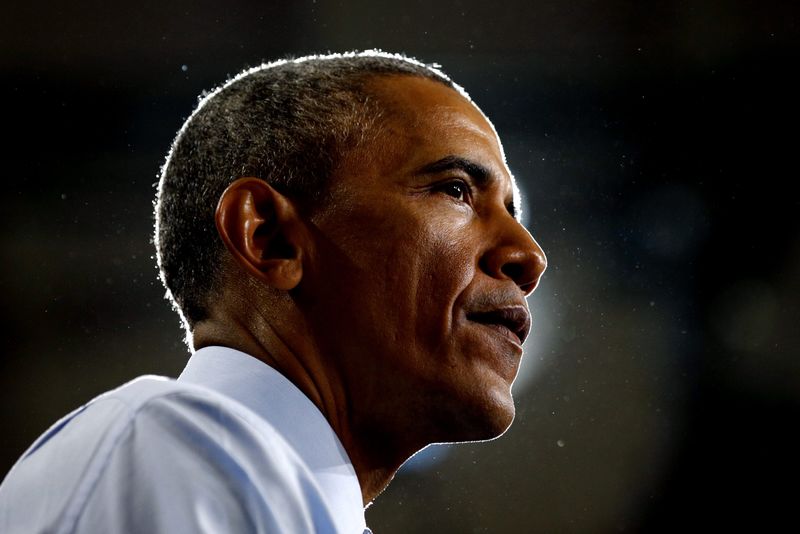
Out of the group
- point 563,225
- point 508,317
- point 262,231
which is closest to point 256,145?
point 262,231

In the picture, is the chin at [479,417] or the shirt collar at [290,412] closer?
the shirt collar at [290,412]

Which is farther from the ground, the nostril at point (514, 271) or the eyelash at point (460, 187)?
the eyelash at point (460, 187)

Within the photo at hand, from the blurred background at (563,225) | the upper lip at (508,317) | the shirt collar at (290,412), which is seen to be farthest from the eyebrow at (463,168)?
the blurred background at (563,225)

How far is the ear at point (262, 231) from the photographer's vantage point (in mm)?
832

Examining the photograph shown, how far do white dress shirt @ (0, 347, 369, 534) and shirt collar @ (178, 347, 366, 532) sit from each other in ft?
0.40

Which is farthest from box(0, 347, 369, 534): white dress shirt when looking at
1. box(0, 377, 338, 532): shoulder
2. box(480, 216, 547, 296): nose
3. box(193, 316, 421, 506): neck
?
box(480, 216, 547, 296): nose

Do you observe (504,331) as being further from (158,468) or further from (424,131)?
(158,468)

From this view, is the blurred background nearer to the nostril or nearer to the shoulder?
the nostril

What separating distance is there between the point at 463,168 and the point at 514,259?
0.35 feet

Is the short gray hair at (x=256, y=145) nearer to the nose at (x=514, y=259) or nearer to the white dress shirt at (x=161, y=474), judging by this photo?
the nose at (x=514, y=259)

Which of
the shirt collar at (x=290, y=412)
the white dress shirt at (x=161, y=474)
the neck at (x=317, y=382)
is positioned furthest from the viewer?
the neck at (x=317, y=382)

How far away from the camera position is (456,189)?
0.88 m

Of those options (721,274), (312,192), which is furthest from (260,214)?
(721,274)

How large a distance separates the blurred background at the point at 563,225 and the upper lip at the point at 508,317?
1.42 metres
